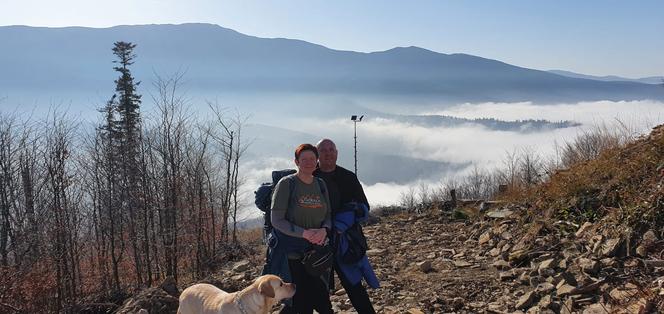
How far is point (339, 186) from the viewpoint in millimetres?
4340

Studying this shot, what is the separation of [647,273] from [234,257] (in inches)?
362

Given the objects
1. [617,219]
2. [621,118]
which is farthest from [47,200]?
[621,118]

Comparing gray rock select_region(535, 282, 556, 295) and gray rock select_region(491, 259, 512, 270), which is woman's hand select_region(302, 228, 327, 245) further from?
gray rock select_region(491, 259, 512, 270)

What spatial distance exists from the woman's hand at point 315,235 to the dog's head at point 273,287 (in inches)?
15.3

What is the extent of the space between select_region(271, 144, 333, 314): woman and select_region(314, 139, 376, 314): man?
0.19 meters

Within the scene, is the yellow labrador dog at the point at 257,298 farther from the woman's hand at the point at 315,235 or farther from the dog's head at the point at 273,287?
the woman's hand at the point at 315,235

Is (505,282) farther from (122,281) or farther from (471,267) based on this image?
(122,281)

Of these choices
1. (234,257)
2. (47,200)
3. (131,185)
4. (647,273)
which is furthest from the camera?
(131,185)

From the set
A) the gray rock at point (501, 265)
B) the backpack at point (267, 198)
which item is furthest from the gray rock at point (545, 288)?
the backpack at point (267, 198)

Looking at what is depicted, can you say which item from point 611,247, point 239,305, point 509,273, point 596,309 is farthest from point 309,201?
point 611,247

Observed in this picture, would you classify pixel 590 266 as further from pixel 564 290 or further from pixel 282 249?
pixel 282 249

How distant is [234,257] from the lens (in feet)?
39.7

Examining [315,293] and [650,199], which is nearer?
[315,293]

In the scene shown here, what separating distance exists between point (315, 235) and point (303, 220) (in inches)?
6.2
